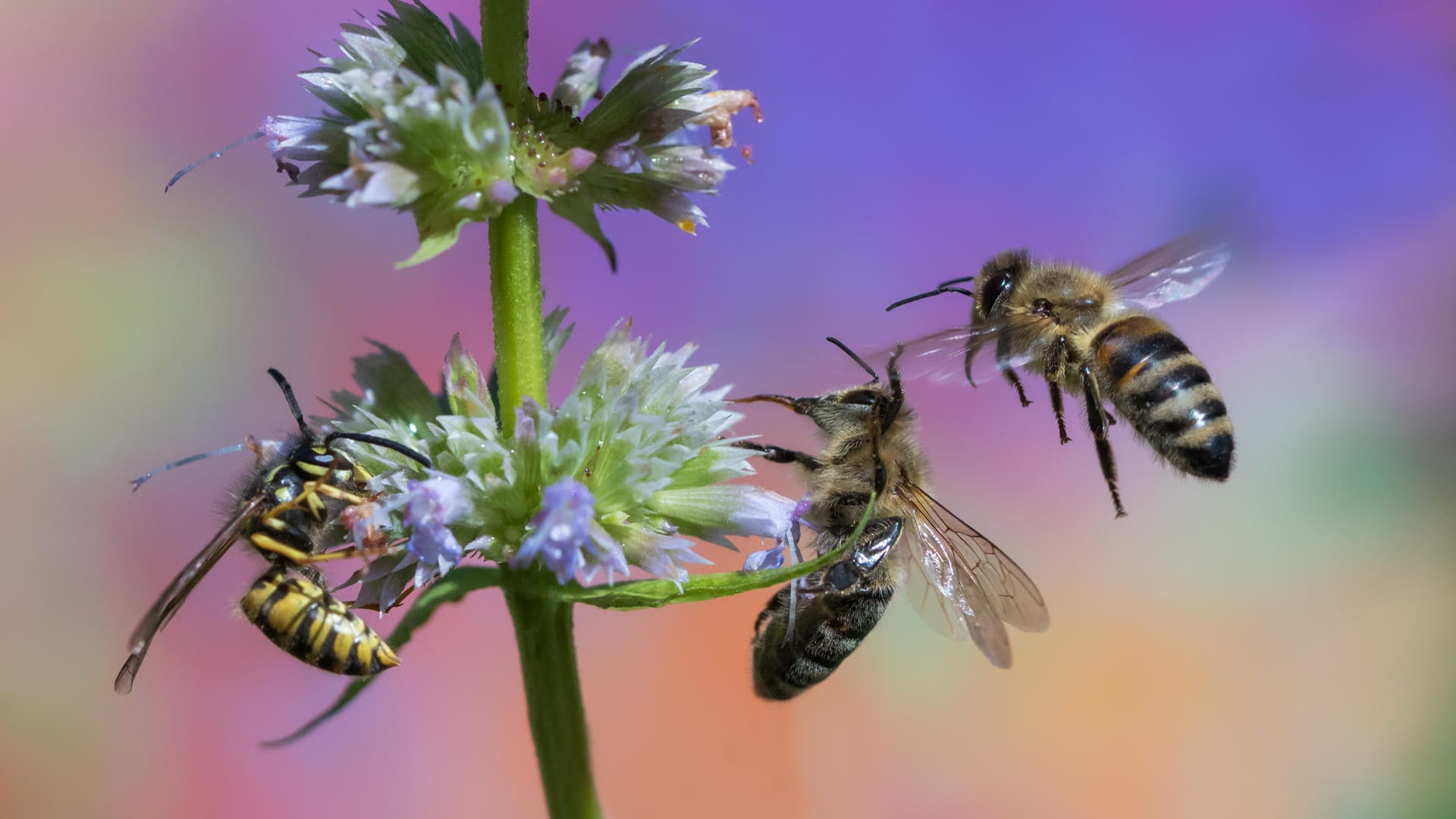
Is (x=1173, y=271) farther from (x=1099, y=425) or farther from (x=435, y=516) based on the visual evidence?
(x=435, y=516)

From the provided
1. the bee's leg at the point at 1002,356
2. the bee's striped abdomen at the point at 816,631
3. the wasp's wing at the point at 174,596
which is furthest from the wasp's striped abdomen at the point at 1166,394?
the wasp's wing at the point at 174,596

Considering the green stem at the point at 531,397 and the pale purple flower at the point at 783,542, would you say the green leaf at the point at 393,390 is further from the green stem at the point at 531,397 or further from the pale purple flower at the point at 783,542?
the pale purple flower at the point at 783,542

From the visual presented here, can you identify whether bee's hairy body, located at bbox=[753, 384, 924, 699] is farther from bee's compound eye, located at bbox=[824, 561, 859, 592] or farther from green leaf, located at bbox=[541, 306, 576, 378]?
green leaf, located at bbox=[541, 306, 576, 378]

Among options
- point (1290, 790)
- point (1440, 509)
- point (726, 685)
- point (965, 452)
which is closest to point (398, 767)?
point (726, 685)

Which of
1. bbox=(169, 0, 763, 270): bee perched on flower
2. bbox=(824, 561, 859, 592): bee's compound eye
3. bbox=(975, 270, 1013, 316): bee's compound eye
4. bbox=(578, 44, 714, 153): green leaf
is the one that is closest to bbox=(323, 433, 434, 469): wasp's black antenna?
bbox=(169, 0, 763, 270): bee perched on flower

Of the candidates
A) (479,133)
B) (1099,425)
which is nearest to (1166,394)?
(1099,425)

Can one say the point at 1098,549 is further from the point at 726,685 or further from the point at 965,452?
the point at 726,685
